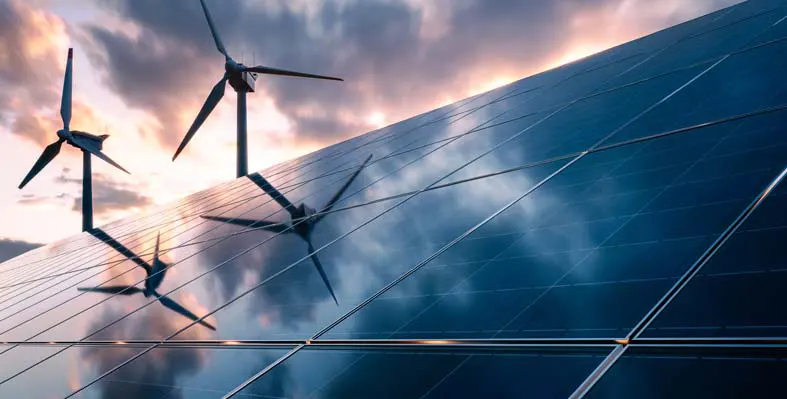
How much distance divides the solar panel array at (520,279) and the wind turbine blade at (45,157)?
4856 centimetres

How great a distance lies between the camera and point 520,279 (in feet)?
21.2

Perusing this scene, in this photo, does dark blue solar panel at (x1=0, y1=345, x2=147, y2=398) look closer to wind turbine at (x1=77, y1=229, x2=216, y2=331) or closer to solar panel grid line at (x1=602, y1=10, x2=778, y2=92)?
wind turbine at (x1=77, y1=229, x2=216, y2=331)

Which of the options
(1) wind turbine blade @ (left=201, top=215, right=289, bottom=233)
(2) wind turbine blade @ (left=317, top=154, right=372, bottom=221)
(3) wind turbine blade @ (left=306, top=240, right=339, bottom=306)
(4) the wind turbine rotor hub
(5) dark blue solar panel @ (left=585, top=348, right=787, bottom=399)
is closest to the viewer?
(5) dark blue solar panel @ (left=585, top=348, right=787, bottom=399)

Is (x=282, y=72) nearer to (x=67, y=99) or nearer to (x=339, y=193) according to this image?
(x=67, y=99)

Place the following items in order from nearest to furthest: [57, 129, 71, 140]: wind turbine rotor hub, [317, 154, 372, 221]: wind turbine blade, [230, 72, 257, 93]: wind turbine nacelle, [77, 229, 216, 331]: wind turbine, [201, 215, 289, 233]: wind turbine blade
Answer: [77, 229, 216, 331]: wind turbine
[201, 215, 289, 233]: wind turbine blade
[317, 154, 372, 221]: wind turbine blade
[230, 72, 257, 93]: wind turbine nacelle
[57, 129, 71, 140]: wind turbine rotor hub

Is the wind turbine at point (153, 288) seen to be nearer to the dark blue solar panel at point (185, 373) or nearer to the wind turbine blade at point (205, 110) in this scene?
the dark blue solar panel at point (185, 373)

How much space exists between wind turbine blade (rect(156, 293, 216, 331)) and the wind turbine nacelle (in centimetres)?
4070

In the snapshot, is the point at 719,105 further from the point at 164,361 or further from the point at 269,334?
the point at 164,361

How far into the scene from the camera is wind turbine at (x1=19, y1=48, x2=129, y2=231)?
192 feet

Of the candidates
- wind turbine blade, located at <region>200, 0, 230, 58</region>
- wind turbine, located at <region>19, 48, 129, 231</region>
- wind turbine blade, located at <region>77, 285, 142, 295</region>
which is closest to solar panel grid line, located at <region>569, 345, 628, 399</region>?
wind turbine blade, located at <region>77, 285, 142, 295</region>

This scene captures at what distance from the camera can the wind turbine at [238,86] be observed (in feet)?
147

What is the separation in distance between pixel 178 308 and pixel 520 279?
6.96 m

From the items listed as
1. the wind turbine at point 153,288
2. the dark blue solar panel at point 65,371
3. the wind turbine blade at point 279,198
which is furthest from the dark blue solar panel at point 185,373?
the wind turbine blade at point 279,198

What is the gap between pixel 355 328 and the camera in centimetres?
696
